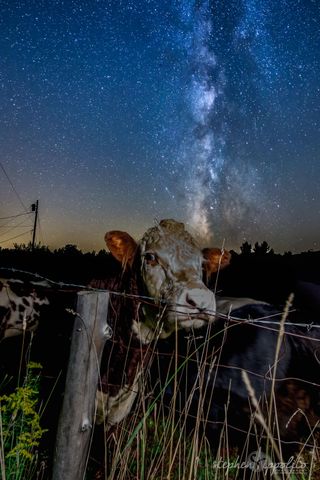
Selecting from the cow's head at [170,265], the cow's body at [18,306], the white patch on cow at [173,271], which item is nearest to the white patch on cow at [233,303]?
the cow's head at [170,265]

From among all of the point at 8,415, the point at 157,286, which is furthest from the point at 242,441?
the point at 8,415

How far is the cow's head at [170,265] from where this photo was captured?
3.27m

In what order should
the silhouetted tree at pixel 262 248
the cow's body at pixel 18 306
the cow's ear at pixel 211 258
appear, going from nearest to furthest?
the cow's ear at pixel 211 258
the cow's body at pixel 18 306
the silhouetted tree at pixel 262 248

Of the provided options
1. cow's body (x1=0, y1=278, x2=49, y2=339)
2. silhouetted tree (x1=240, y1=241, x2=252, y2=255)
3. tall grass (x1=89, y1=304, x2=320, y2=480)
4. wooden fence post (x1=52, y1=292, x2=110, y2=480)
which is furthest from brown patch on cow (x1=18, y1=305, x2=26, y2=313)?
silhouetted tree (x1=240, y1=241, x2=252, y2=255)

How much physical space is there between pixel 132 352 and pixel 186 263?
37.8 inches

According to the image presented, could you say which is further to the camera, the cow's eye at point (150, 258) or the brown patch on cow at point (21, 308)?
the brown patch on cow at point (21, 308)

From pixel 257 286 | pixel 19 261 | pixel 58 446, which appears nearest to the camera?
pixel 58 446

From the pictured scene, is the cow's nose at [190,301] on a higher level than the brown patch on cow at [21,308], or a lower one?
higher

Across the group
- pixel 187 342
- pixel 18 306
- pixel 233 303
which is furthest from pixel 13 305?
pixel 233 303

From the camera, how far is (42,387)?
425cm

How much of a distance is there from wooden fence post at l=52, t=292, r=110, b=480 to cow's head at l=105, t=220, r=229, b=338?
1039 millimetres

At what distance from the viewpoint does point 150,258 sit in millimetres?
3914

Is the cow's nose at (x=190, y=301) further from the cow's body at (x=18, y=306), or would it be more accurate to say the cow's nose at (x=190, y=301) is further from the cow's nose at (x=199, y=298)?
the cow's body at (x=18, y=306)

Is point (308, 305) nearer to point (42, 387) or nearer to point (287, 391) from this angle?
point (287, 391)
